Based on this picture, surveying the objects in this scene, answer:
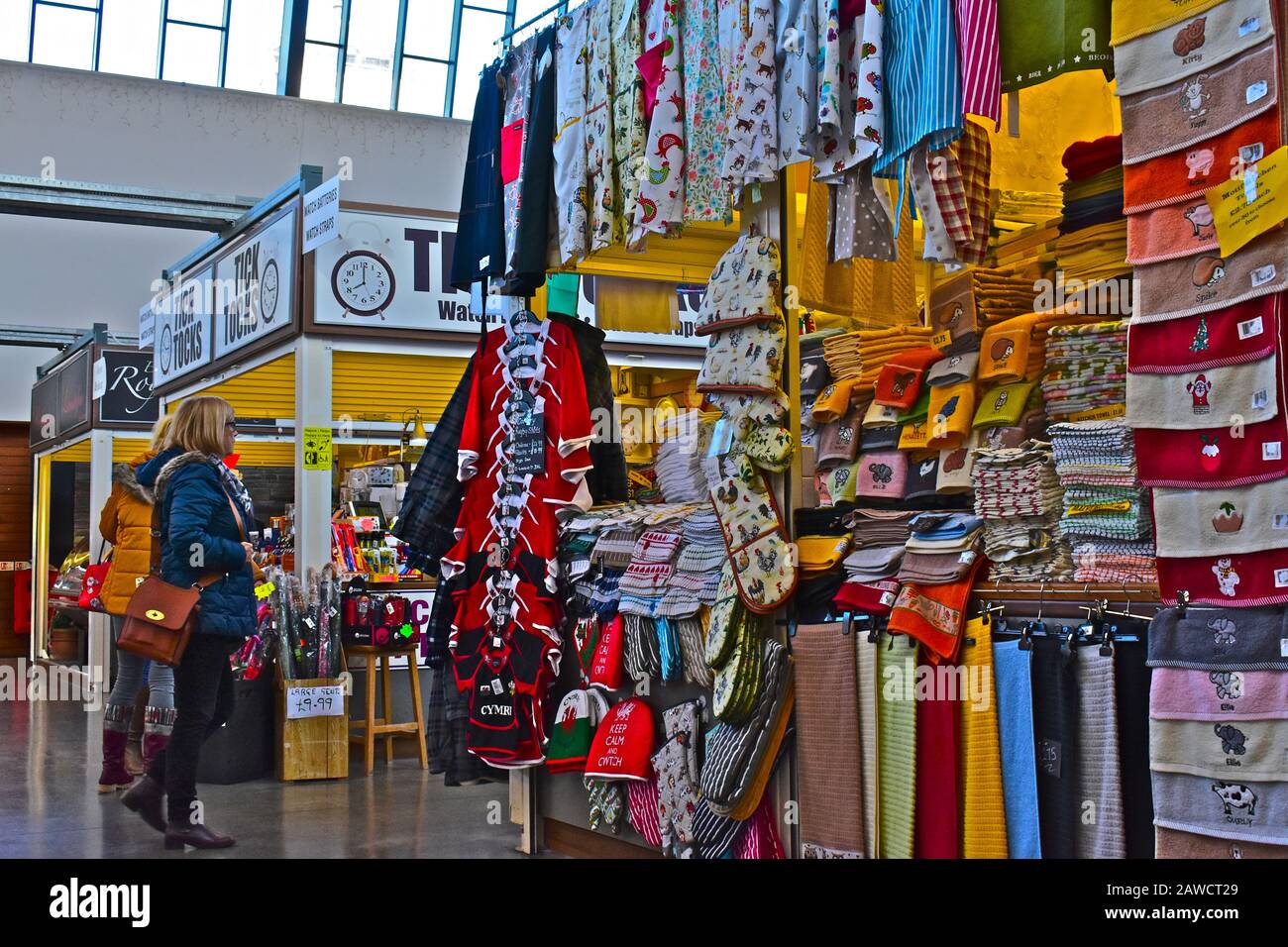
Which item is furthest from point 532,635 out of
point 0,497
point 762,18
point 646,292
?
point 0,497

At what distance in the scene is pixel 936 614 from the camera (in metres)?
3.56

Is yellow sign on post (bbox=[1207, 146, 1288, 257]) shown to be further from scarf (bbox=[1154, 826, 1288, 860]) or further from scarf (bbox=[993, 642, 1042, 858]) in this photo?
scarf (bbox=[1154, 826, 1288, 860])

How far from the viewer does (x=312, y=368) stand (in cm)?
721

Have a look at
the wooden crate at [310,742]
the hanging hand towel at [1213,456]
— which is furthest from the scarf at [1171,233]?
the wooden crate at [310,742]

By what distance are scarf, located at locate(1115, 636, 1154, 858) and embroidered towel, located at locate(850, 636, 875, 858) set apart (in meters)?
0.73

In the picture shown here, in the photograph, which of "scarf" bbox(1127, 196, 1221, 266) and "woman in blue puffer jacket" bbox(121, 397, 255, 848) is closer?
"scarf" bbox(1127, 196, 1221, 266)

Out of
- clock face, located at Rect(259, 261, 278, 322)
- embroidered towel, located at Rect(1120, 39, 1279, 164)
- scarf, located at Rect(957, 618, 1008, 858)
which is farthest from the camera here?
clock face, located at Rect(259, 261, 278, 322)

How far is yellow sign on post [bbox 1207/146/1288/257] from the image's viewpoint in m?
2.84

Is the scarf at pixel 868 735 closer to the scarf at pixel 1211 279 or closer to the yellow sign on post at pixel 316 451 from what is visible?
the scarf at pixel 1211 279

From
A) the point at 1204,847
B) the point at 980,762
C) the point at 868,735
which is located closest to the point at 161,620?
the point at 868,735

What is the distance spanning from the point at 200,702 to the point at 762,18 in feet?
10.9

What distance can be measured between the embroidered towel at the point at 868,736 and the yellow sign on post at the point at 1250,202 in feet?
4.60

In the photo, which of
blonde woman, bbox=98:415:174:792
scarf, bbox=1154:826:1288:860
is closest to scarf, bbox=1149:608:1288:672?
scarf, bbox=1154:826:1288:860
